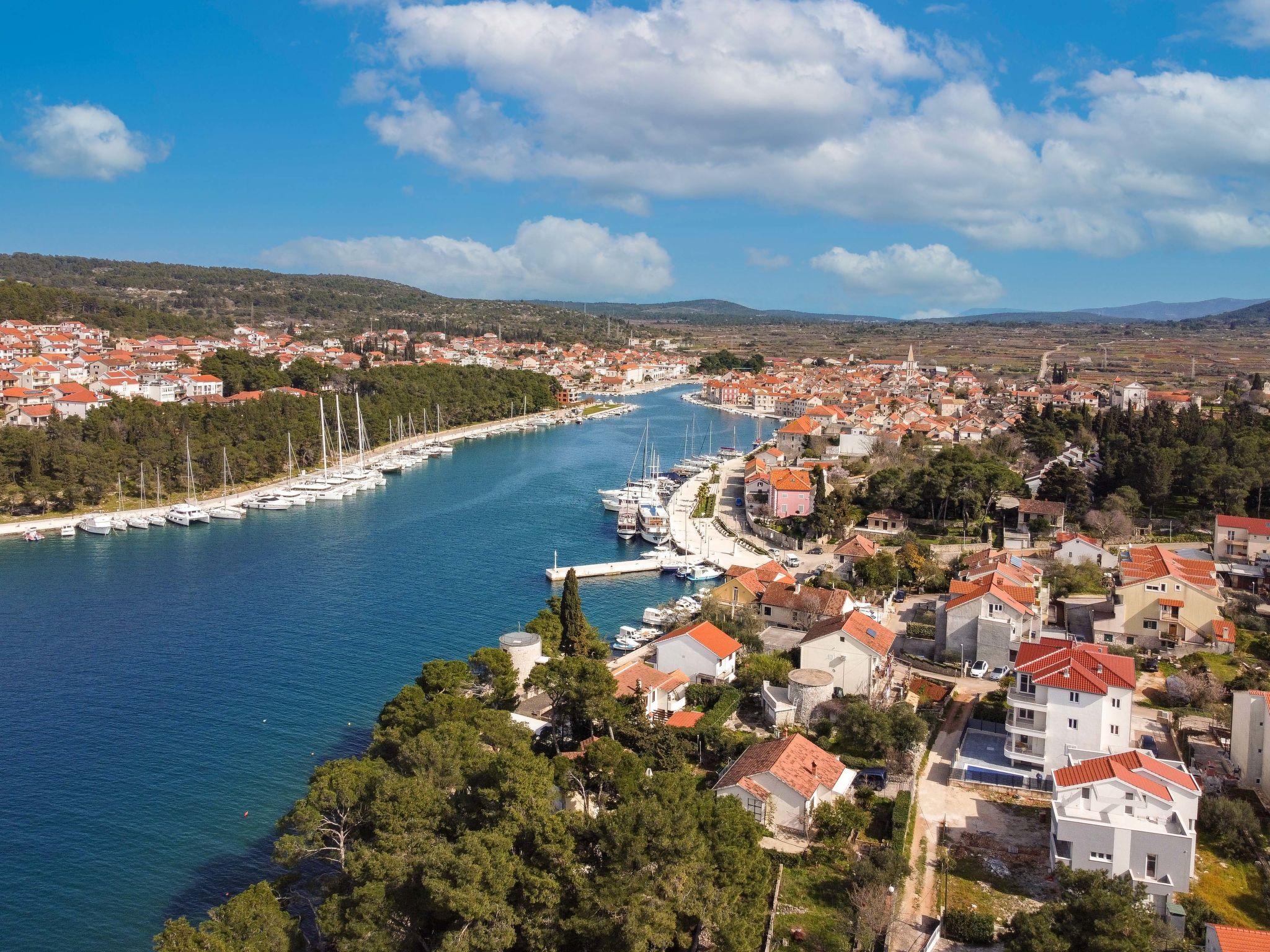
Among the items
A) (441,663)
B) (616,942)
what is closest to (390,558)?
(441,663)

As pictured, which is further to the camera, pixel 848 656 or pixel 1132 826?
pixel 848 656

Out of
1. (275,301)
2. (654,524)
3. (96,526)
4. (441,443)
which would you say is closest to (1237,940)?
(654,524)

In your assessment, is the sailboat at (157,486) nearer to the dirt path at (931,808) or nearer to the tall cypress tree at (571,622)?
the tall cypress tree at (571,622)

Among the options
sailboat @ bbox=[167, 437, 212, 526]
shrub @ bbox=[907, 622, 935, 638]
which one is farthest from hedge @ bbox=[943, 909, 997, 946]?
sailboat @ bbox=[167, 437, 212, 526]

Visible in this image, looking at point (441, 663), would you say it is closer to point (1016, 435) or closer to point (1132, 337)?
point (1016, 435)

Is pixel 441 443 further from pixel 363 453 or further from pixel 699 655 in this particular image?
pixel 699 655

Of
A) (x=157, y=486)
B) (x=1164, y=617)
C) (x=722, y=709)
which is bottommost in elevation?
(x=722, y=709)

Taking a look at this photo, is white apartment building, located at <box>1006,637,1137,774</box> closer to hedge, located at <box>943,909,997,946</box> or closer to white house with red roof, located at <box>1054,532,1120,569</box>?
hedge, located at <box>943,909,997,946</box>

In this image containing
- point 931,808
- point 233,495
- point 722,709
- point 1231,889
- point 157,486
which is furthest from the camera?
point 233,495
